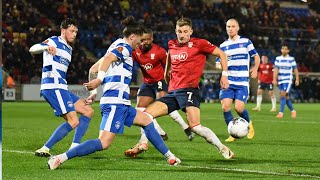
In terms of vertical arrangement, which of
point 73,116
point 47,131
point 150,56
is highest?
point 150,56

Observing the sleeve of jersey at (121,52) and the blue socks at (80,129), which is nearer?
the sleeve of jersey at (121,52)

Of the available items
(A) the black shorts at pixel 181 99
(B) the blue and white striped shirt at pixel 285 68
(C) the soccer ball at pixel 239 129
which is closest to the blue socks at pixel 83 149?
(A) the black shorts at pixel 181 99

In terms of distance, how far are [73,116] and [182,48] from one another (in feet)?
5.82

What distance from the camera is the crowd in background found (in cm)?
3216

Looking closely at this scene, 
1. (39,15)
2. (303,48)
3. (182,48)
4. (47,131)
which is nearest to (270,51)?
(303,48)

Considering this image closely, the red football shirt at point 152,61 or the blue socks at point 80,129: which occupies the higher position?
the red football shirt at point 152,61

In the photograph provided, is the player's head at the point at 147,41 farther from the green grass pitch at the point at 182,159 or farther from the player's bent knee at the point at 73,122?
the player's bent knee at the point at 73,122

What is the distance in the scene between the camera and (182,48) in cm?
905

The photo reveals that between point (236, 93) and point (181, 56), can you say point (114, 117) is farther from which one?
point (236, 93)

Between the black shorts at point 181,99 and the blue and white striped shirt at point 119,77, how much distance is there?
3.70ft

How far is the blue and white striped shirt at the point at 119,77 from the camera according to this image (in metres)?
7.53

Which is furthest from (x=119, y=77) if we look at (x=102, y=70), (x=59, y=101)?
(x=59, y=101)

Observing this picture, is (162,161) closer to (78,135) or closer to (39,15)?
(78,135)

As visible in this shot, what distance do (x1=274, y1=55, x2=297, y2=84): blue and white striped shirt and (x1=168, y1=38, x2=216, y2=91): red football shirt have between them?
42.0ft
